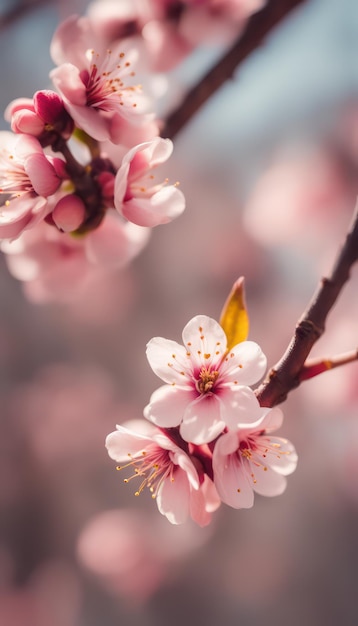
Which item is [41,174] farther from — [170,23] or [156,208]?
[170,23]

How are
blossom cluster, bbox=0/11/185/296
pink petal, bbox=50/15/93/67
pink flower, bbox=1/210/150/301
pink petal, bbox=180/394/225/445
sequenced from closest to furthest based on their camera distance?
pink petal, bbox=180/394/225/445
blossom cluster, bbox=0/11/185/296
pink petal, bbox=50/15/93/67
pink flower, bbox=1/210/150/301

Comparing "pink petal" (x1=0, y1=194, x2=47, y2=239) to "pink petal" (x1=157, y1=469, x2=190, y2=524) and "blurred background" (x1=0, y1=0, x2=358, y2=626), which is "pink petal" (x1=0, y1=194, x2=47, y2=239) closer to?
"pink petal" (x1=157, y1=469, x2=190, y2=524)

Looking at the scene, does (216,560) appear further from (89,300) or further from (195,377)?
(195,377)

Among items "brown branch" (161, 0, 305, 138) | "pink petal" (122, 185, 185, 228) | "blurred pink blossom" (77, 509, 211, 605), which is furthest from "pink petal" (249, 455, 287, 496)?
"blurred pink blossom" (77, 509, 211, 605)

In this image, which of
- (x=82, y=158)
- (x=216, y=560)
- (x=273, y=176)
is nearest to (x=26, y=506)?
(x=216, y=560)

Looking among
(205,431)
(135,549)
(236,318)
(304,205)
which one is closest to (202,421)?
(205,431)

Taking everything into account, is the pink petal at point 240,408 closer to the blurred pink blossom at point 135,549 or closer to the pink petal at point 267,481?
the pink petal at point 267,481
